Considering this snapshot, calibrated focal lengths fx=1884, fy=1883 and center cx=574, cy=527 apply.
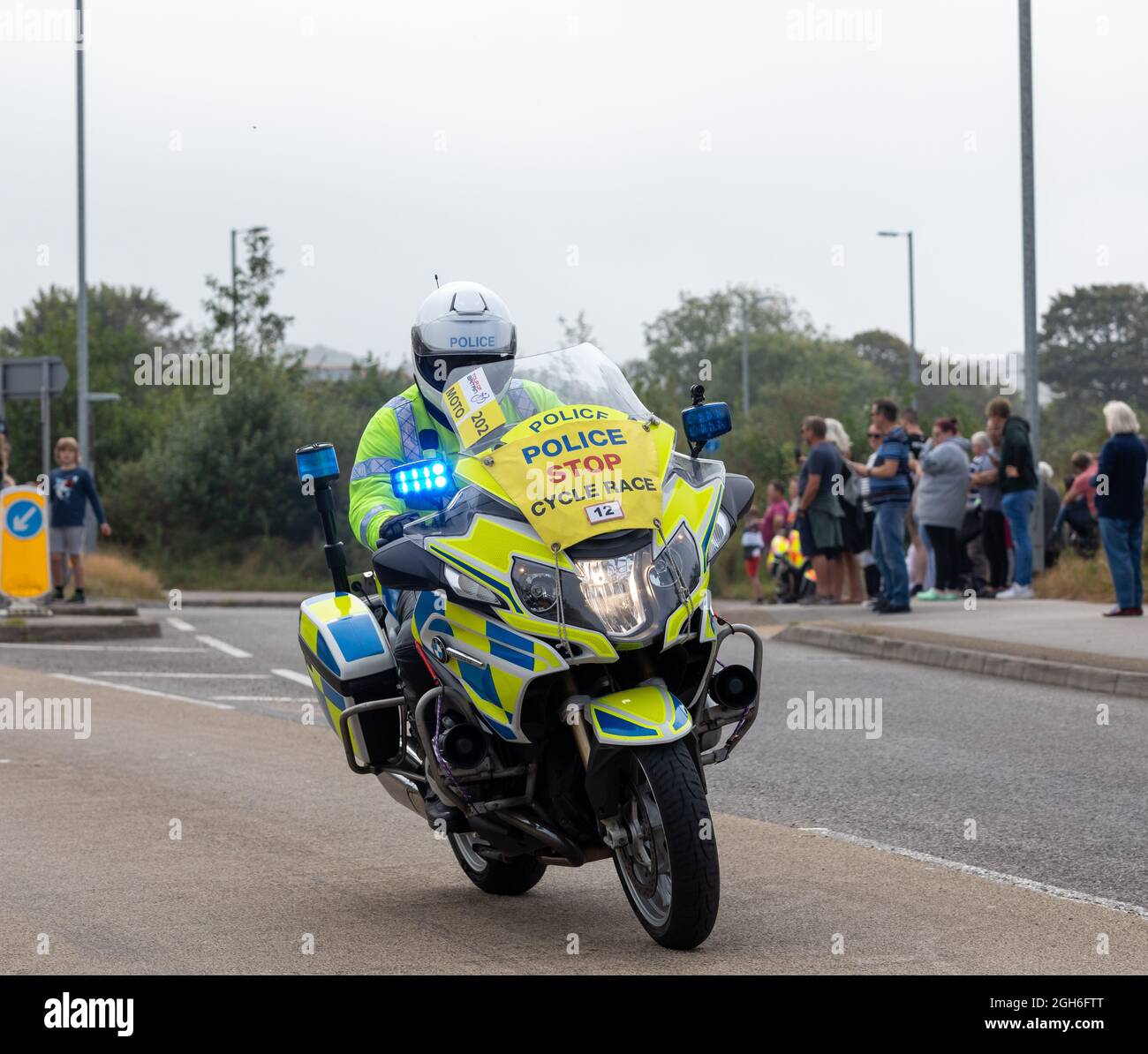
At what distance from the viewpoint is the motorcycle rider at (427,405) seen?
587 cm

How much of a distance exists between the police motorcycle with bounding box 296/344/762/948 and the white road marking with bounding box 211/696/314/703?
7.11 m

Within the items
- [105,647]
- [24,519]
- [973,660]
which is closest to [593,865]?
[973,660]

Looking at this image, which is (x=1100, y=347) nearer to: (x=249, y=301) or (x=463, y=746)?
(x=249, y=301)

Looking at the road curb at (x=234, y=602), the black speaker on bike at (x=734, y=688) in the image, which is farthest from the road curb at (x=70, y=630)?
the black speaker on bike at (x=734, y=688)

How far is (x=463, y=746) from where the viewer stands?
18.2 feet

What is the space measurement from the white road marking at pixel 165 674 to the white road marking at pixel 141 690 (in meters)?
0.33

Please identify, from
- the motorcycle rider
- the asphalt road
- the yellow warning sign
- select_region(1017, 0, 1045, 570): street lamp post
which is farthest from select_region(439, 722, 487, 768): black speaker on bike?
select_region(1017, 0, 1045, 570): street lamp post

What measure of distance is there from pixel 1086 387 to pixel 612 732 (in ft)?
265

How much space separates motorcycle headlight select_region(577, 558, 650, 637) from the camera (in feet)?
17.3

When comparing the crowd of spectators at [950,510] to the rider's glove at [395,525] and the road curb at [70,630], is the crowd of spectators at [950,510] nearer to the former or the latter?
the road curb at [70,630]

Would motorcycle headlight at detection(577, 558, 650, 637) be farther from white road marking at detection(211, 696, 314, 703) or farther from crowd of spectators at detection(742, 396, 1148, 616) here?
crowd of spectators at detection(742, 396, 1148, 616)

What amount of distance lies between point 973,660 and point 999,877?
24.2ft
